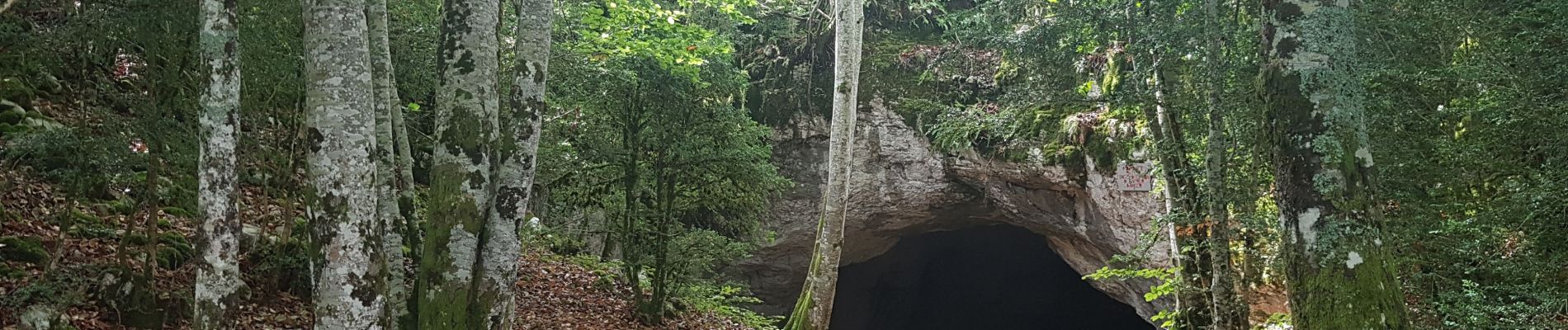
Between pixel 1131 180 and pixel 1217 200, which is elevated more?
pixel 1131 180

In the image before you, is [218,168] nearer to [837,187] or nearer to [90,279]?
[90,279]

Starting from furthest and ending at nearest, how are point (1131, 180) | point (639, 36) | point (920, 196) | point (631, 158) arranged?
point (920, 196)
point (1131, 180)
point (639, 36)
point (631, 158)

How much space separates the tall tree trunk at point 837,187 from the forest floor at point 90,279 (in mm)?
1707

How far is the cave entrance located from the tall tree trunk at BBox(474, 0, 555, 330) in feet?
41.1

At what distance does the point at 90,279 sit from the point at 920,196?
389 inches


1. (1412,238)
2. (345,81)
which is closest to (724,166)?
(345,81)

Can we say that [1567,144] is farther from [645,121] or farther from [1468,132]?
[645,121]

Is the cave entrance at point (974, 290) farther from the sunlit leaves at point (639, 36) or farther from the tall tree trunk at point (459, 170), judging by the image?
the tall tree trunk at point (459, 170)

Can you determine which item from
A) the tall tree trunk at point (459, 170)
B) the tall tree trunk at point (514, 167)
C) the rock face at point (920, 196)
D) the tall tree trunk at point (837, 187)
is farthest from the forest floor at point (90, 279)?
the rock face at point (920, 196)

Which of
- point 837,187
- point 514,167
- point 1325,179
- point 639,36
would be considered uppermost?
point 639,36

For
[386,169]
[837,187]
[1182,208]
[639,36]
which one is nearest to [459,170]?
[386,169]

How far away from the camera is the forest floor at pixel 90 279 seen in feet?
14.6

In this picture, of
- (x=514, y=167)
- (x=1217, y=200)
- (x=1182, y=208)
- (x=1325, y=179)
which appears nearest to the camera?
(x=1325, y=179)

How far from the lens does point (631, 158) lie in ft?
23.1
